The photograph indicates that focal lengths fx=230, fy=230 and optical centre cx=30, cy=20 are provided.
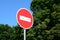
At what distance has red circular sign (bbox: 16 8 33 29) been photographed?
5.16 m

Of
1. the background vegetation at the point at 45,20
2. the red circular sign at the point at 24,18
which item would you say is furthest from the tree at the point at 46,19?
the red circular sign at the point at 24,18

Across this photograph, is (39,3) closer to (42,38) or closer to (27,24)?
(42,38)

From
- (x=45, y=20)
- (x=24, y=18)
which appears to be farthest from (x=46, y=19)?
(x=24, y=18)

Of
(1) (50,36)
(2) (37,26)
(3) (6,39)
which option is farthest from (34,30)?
(3) (6,39)

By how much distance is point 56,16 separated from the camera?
1788cm

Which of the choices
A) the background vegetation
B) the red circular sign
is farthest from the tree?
the red circular sign

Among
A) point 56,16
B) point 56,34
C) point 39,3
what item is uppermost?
point 39,3

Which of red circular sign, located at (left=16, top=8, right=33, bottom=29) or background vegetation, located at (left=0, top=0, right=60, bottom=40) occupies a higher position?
background vegetation, located at (left=0, top=0, right=60, bottom=40)

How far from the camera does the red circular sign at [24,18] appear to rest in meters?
5.16

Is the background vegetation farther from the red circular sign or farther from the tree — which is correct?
the red circular sign

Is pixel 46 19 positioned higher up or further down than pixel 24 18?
higher up

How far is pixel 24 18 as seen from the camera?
5.26 metres

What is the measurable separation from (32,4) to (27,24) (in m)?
14.6

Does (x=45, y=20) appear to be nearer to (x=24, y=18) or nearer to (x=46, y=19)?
(x=46, y=19)
